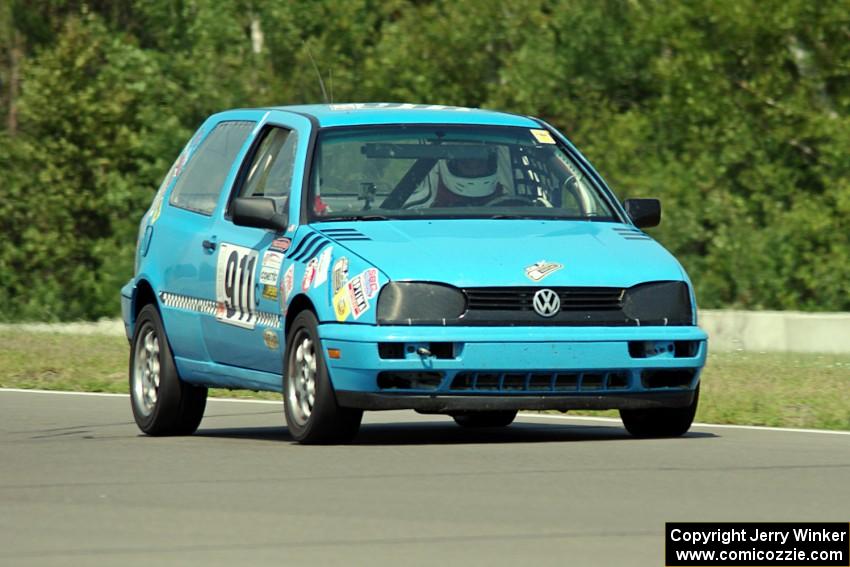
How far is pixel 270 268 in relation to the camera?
39.0 ft

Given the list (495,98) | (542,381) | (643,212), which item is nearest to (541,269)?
(542,381)

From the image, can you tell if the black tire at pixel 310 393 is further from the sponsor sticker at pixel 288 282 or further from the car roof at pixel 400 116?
the car roof at pixel 400 116

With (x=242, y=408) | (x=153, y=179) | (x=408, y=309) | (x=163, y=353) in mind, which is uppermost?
(x=408, y=309)

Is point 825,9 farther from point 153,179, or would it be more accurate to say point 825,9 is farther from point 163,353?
point 163,353

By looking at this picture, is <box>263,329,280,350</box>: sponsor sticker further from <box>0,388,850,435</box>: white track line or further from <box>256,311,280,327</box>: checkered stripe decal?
<box>0,388,850,435</box>: white track line

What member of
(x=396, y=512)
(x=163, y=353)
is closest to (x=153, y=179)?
(x=163, y=353)

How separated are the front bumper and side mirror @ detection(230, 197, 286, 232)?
94 centimetres

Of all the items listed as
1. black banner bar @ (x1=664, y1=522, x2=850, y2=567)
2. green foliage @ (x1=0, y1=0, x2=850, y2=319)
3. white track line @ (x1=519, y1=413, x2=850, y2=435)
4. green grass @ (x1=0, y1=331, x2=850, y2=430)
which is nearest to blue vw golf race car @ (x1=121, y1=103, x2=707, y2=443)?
white track line @ (x1=519, y1=413, x2=850, y2=435)

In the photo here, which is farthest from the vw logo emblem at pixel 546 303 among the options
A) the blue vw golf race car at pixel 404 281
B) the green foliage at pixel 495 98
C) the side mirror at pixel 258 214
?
the green foliage at pixel 495 98

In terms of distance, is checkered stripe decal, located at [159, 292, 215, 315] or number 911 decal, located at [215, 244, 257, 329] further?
checkered stripe decal, located at [159, 292, 215, 315]

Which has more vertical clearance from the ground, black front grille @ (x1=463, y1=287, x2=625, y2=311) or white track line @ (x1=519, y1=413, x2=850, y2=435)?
black front grille @ (x1=463, y1=287, x2=625, y2=311)

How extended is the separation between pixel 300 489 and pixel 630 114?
22462mm

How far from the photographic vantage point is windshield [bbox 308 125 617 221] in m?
12.0

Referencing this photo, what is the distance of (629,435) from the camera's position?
485 inches
